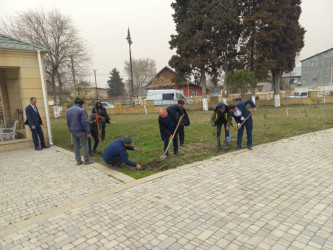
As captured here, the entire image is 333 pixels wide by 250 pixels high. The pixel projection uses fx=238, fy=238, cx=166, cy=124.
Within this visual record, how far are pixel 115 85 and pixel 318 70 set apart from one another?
43.3 metres

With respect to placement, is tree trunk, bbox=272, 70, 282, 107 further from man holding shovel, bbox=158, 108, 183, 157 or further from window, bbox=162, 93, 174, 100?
man holding shovel, bbox=158, 108, 183, 157

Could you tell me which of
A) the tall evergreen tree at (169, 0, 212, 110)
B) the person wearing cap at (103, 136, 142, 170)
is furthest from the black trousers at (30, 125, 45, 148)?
the tall evergreen tree at (169, 0, 212, 110)

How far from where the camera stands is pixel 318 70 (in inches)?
1663

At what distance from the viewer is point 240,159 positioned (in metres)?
6.20

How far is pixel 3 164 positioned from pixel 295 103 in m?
28.3

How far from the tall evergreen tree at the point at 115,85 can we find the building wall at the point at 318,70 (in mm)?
40481

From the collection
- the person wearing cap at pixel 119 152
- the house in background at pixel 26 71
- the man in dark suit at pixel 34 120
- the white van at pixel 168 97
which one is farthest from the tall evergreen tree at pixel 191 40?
the person wearing cap at pixel 119 152

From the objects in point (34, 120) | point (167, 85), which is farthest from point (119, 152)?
point (167, 85)

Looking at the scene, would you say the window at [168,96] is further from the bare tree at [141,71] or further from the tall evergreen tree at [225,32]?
the bare tree at [141,71]

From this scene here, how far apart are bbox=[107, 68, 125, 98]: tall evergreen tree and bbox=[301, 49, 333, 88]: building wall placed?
133 ft

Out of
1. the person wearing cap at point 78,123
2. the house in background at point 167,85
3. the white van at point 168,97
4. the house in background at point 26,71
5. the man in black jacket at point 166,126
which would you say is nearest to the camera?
the person wearing cap at point 78,123

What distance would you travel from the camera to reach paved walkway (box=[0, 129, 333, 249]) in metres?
2.94

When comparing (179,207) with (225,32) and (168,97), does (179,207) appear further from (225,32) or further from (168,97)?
(168,97)

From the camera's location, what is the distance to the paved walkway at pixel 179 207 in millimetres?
2938
